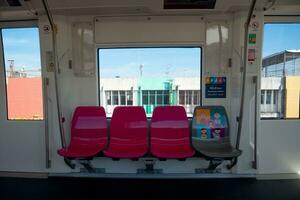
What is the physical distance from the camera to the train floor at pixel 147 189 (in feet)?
9.09

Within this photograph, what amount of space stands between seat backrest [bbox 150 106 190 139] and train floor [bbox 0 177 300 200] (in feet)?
2.29

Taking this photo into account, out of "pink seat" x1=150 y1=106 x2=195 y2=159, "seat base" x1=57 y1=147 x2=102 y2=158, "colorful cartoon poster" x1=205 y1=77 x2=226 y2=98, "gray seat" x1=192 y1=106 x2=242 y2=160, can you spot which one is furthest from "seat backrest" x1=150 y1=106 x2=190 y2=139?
"seat base" x1=57 y1=147 x2=102 y2=158

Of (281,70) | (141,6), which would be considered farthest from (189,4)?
(281,70)

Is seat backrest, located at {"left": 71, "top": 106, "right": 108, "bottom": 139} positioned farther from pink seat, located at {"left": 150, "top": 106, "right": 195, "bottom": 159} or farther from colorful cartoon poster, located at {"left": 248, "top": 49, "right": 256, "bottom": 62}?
colorful cartoon poster, located at {"left": 248, "top": 49, "right": 256, "bottom": 62}

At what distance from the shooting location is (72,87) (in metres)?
3.30

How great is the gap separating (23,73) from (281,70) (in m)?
4.05

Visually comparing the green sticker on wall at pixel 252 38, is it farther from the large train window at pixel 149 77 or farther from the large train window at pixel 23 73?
the large train window at pixel 23 73

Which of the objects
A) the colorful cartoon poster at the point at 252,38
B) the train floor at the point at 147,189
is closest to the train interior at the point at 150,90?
the colorful cartoon poster at the point at 252,38

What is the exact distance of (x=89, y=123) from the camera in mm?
3205

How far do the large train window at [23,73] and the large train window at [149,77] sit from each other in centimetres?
102

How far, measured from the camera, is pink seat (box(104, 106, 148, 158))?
3.15m

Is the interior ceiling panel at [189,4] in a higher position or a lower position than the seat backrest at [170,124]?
higher

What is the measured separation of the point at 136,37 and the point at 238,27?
1.47m

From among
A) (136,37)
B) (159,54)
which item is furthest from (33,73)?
(159,54)
